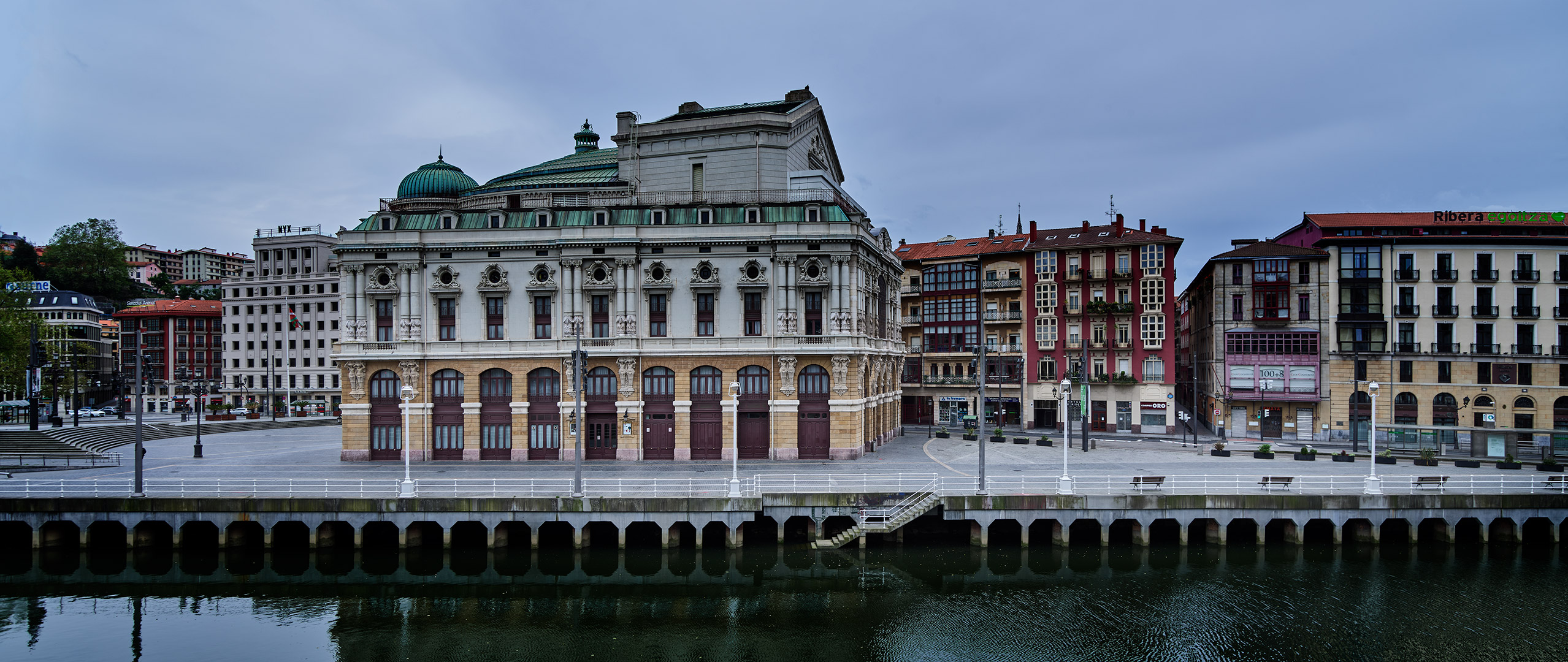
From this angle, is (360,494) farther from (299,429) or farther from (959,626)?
(299,429)

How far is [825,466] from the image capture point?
153ft

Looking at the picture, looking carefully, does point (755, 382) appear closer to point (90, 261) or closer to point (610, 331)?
point (610, 331)

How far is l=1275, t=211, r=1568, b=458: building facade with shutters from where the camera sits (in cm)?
6047

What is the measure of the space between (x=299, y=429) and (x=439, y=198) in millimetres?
31880

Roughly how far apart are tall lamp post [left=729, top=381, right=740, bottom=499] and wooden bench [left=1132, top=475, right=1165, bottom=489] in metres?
17.7

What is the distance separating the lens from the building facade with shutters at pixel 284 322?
110 m

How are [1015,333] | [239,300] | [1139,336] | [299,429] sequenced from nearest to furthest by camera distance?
1. [1139,336]
2. [1015,333]
3. [299,429]
4. [239,300]

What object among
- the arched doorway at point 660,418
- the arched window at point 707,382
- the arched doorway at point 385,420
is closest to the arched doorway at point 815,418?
the arched window at point 707,382

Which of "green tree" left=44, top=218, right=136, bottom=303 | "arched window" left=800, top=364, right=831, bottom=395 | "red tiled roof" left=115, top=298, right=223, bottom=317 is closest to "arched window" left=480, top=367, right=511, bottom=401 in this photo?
"arched window" left=800, top=364, right=831, bottom=395

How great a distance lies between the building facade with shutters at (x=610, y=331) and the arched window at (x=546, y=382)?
12 cm

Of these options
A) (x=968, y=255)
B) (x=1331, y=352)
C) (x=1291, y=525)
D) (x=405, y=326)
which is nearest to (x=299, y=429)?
(x=405, y=326)

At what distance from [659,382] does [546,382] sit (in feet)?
22.8

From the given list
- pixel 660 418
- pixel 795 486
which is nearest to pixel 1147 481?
pixel 795 486

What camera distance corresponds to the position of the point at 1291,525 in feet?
122
